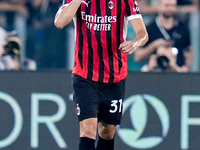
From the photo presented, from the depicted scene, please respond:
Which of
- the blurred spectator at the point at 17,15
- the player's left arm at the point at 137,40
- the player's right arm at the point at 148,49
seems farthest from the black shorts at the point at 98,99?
the blurred spectator at the point at 17,15

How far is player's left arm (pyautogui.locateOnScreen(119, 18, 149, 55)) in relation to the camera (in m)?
3.97

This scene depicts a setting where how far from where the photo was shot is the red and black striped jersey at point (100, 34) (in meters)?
4.39

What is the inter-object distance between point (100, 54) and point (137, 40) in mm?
450

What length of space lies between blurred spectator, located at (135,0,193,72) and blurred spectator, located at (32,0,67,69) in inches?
38.6

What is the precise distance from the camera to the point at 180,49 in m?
6.29

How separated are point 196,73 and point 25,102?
2.17 meters

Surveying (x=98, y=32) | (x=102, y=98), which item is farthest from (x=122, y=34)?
(x=102, y=98)

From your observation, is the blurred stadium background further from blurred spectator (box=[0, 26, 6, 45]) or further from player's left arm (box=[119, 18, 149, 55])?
player's left arm (box=[119, 18, 149, 55])

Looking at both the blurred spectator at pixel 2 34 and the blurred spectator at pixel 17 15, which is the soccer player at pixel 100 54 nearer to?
the blurred spectator at pixel 17 15

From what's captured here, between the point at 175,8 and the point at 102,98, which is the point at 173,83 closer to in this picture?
the point at 175,8

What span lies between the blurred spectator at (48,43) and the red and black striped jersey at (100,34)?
1.69m

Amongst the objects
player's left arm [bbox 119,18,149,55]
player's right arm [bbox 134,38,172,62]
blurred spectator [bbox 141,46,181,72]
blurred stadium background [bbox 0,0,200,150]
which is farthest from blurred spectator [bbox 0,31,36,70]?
player's left arm [bbox 119,18,149,55]

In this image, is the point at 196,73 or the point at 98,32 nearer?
the point at 98,32

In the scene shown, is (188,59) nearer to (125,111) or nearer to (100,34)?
(125,111)
